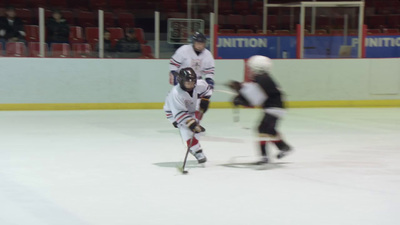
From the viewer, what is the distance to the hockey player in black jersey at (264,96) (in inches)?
178

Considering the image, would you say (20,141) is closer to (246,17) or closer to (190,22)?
(190,22)

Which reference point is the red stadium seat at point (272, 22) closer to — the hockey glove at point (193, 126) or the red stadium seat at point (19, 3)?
the red stadium seat at point (19, 3)

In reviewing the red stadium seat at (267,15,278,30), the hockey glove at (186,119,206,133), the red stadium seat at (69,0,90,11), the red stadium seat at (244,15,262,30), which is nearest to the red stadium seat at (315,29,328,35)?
the red stadium seat at (267,15,278,30)

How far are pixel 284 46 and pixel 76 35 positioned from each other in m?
3.34

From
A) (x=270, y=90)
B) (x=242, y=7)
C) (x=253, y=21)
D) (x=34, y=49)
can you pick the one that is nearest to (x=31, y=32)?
(x=34, y=49)

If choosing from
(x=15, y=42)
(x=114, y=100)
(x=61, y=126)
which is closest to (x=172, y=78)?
(x=61, y=126)

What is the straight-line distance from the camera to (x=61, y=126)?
22.9ft

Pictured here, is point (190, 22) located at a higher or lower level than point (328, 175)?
higher

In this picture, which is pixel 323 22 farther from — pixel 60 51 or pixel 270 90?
pixel 270 90

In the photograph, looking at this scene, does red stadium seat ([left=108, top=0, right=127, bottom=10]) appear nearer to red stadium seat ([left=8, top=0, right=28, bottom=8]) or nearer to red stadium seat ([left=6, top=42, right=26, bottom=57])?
red stadium seat ([left=8, top=0, right=28, bottom=8])

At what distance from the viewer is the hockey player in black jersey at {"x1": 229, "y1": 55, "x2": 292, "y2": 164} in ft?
14.8

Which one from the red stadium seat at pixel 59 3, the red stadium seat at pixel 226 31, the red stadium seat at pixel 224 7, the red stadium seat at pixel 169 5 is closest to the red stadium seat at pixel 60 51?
the red stadium seat at pixel 59 3

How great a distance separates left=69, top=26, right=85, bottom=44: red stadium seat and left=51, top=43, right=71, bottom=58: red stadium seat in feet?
0.56

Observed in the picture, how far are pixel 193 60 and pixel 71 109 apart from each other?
2.86m
